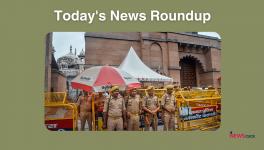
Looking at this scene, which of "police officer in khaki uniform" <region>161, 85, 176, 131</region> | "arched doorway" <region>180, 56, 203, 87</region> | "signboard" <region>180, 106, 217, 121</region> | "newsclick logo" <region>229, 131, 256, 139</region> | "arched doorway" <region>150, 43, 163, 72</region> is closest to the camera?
"newsclick logo" <region>229, 131, 256, 139</region>

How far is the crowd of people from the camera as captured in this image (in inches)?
253

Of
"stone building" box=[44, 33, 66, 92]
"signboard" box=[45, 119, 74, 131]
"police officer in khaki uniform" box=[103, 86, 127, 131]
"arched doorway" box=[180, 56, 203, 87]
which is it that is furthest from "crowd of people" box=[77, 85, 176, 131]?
"arched doorway" box=[180, 56, 203, 87]

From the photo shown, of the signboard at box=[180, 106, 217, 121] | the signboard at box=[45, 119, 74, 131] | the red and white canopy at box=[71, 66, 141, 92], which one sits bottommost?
the signboard at box=[45, 119, 74, 131]

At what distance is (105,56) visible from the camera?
697cm

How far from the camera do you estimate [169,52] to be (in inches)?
297

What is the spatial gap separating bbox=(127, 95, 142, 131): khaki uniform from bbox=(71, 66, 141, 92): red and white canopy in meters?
0.36

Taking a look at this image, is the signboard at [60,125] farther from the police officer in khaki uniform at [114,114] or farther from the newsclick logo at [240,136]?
the newsclick logo at [240,136]

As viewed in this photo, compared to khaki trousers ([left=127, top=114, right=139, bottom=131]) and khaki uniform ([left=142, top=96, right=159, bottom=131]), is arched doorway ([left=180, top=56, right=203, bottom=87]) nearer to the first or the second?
khaki uniform ([left=142, top=96, right=159, bottom=131])

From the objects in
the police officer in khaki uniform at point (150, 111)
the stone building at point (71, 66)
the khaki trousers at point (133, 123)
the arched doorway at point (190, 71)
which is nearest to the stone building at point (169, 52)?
the arched doorway at point (190, 71)

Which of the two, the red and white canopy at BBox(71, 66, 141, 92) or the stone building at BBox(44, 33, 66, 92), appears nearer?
the red and white canopy at BBox(71, 66, 141, 92)

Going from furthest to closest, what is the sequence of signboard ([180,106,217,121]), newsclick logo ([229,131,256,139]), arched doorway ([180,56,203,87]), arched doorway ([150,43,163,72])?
arched doorway ([180,56,203,87]) < arched doorway ([150,43,163,72]) < signboard ([180,106,217,121]) < newsclick logo ([229,131,256,139])

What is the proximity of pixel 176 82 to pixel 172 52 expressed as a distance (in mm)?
812

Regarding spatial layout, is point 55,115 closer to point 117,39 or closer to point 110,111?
point 110,111

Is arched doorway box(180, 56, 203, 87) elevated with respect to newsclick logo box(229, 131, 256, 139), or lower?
elevated
